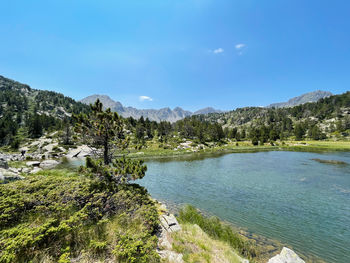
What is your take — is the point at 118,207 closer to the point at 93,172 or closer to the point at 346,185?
the point at 93,172

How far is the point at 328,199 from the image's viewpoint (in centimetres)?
2062

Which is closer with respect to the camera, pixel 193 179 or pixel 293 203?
pixel 293 203

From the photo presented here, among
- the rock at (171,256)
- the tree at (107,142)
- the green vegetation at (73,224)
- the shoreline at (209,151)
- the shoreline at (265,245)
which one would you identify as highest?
the tree at (107,142)

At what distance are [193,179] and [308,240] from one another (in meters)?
20.8

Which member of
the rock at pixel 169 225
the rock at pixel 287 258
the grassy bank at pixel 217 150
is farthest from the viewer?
the grassy bank at pixel 217 150

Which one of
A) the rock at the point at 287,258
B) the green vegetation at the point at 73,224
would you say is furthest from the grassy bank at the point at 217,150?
the rock at the point at 287,258

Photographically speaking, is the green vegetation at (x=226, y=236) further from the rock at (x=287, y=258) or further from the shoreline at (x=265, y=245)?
the rock at (x=287, y=258)

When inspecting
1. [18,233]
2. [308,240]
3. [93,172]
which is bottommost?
[308,240]

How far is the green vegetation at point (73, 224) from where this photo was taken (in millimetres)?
5715

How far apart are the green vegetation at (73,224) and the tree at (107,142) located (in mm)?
1010

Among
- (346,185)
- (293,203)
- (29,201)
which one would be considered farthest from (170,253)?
(346,185)

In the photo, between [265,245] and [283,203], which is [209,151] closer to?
[283,203]

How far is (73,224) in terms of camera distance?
7383 mm

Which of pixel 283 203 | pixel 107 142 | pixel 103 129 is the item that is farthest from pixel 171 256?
pixel 283 203
